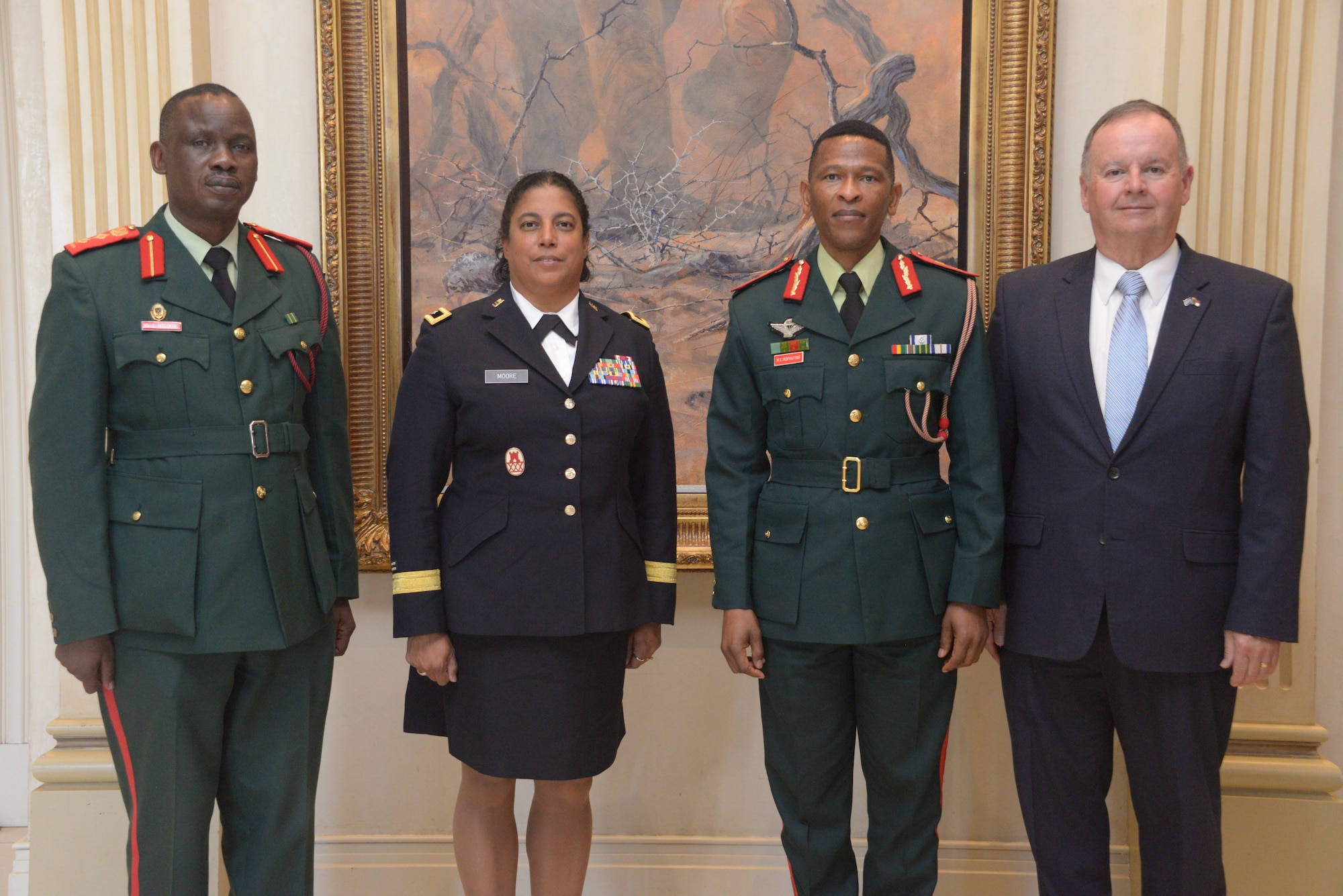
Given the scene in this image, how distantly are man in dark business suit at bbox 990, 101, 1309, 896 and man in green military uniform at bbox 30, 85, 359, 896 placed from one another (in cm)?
150

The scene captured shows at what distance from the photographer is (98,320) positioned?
6.01ft

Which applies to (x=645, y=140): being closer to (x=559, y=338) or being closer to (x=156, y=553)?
(x=559, y=338)

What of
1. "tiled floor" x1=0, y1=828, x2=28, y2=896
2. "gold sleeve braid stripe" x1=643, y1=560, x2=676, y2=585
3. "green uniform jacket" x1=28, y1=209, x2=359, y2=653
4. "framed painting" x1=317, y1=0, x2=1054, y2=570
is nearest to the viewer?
"green uniform jacket" x1=28, y1=209, x2=359, y2=653

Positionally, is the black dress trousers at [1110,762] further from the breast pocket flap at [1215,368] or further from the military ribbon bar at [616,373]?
the military ribbon bar at [616,373]

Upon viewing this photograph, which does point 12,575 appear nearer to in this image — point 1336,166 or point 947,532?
point 947,532

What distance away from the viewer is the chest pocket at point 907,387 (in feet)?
6.63

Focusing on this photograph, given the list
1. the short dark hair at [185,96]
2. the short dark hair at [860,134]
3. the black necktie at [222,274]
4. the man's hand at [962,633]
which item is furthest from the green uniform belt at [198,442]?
the man's hand at [962,633]

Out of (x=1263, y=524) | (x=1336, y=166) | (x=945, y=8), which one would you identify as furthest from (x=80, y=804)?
(x=1336, y=166)

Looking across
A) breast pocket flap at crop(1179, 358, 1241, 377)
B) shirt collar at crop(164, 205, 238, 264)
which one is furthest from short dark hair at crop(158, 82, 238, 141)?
breast pocket flap at crop(1179, 358, 1241, 377)

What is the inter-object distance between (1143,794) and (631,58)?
2245 mm

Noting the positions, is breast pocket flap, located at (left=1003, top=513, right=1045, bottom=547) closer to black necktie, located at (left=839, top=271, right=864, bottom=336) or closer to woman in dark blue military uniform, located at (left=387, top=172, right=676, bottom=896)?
black necktie, located at (left=839, top=271, right=864, bottom=336)

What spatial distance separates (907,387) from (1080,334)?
1.16 feet

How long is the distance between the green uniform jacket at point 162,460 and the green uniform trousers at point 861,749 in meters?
1.03

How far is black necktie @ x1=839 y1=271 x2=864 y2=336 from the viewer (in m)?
2.09
